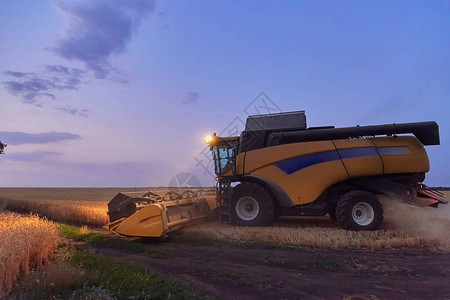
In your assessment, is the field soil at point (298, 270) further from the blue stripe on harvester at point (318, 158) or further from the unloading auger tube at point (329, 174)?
the blue stripe on harvester at point (318, 158)

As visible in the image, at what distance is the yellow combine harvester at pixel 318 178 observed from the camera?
9297 millimetres

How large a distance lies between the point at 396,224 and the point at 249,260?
17.7 ft

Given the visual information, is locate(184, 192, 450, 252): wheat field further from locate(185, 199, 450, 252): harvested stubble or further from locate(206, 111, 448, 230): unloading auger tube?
locate(206, 111, 448, 230): unloading auger tube

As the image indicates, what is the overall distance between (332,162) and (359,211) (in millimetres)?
1507

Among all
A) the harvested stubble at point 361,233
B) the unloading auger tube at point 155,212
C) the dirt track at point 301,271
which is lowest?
the dirt track at point 301,271

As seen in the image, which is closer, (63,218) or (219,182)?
(219,182)

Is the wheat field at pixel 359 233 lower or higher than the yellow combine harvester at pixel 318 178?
lower

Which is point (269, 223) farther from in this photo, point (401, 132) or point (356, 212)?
point (401, 132)

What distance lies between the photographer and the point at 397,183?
9.39 m

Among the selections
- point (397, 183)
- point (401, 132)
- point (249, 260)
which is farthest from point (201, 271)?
point (401, 132)

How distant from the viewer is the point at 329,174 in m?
9.58

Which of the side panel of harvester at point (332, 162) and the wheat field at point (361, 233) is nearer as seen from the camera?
the wheat field at point (361, 233)

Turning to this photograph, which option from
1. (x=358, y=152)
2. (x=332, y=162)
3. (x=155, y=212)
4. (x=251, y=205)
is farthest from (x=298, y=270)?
(x=358, y=152)

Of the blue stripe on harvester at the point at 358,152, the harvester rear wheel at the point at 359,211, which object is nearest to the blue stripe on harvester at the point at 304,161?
the blue stripe on harvester at the point at 358,152
